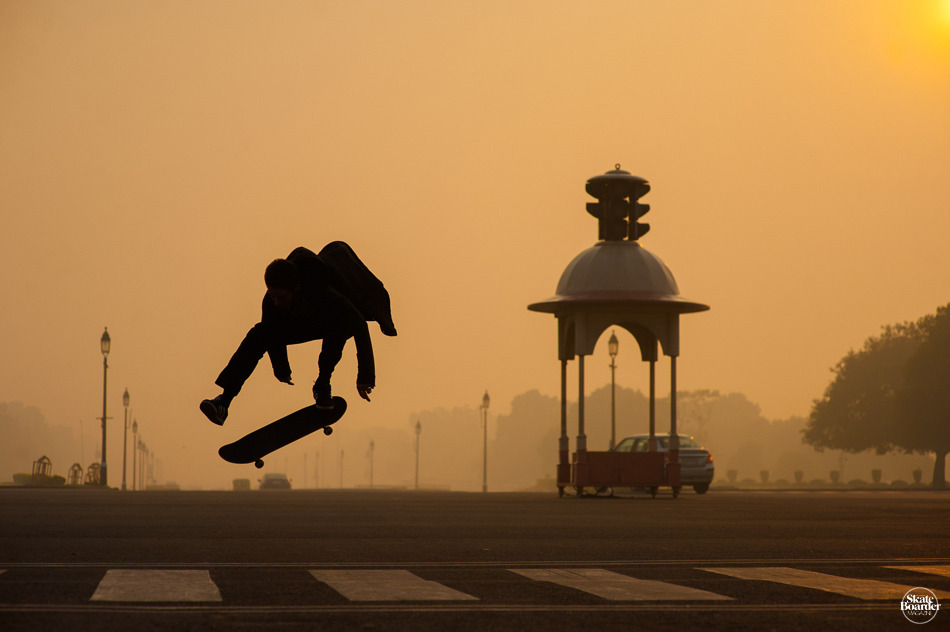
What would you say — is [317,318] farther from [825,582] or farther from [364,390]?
[825,582]

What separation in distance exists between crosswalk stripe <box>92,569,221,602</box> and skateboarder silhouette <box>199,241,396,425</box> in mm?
2363

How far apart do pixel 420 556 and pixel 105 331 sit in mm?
46539

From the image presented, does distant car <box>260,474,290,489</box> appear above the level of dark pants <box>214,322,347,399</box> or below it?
below

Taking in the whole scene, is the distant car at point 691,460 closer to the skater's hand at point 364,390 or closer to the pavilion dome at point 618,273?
the pavilion dome at point 618,273

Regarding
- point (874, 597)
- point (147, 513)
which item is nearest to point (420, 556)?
point (874, 597)

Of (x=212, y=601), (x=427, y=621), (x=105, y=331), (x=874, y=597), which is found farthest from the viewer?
(x=105, y=331)

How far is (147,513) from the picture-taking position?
2211cm

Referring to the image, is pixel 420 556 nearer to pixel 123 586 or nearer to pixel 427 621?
pixel 123 586

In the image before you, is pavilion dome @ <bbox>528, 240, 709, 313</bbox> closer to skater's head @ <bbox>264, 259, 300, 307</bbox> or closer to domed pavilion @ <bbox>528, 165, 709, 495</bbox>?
domed pavilion @ <bbox>528, 165, 709, 495</bbox>

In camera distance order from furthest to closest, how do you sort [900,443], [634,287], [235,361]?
[900,443] < [634,287] < [235,361]

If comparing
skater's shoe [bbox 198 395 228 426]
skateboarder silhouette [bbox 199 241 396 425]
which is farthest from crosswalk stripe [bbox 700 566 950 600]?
skater's shoe [bbox 198 395 228 426]

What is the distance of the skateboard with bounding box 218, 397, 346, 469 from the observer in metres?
6.88

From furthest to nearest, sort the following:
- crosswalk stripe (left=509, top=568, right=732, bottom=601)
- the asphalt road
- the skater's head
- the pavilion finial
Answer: the pavilion finial, crosswalk stripe (left=509, top=568, right=732, bottom=601), the asphalt road, the skater's head

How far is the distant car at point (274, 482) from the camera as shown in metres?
71.5
